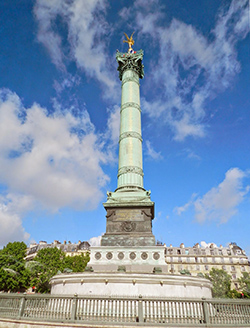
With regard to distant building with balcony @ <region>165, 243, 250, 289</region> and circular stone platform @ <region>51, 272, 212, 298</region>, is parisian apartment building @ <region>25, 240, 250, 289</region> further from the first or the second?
circular stone platform @ <region>51, 272, 212, 298</region>

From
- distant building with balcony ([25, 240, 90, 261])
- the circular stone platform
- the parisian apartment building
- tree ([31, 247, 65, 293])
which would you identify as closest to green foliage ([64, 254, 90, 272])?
tree ([31, 247, 65, 293])

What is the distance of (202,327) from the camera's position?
8758mm

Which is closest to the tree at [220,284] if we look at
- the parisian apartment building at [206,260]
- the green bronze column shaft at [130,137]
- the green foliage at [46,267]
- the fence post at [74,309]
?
the parisian apartment building at [206,260]

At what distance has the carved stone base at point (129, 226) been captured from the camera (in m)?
18.6

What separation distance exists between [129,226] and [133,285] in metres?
6.39

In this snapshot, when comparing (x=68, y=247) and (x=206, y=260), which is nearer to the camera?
(x=206, y=260)

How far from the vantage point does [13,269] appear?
37719mm

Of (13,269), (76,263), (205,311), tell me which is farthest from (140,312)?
(76,263)

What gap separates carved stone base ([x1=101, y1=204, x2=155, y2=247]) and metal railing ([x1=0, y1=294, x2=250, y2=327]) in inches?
341

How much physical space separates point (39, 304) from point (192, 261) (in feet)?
182

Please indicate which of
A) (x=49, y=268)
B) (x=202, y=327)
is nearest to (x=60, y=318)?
(x=202, y=327)

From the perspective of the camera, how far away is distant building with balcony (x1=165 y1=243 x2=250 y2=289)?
57438 mm

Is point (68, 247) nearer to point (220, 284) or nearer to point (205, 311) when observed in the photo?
point (220, 284)

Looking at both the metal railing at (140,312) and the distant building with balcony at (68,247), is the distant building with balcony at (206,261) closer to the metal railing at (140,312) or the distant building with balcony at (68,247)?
the distant building with balcony at (68,247)
